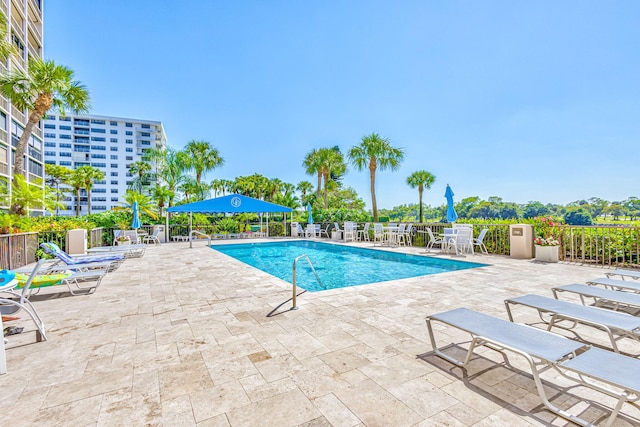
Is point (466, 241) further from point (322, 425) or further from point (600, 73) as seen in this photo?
point (600, 73)

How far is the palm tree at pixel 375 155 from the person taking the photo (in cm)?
2030

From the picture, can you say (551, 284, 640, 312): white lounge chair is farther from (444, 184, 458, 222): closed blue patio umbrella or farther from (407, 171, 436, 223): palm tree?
(407, 171, 436, 223): palm tree

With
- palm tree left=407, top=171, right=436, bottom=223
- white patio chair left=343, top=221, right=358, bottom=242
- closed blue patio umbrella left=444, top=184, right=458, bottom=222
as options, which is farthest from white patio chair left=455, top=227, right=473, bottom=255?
palm tree left=407, top=171, right=436, bottom=223

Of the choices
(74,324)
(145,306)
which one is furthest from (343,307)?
(74,324)

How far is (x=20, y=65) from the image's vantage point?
2091 cm

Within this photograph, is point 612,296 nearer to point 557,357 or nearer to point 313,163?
point 557,357

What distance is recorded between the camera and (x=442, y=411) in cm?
194

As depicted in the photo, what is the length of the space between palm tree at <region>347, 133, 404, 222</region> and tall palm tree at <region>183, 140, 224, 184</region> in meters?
13.1

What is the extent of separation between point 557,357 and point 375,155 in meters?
19.3

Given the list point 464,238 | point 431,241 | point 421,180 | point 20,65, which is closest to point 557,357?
point 464,238

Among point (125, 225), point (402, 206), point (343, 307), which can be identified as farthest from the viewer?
point (402, 206)

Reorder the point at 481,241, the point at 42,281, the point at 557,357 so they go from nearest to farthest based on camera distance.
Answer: the point at 557,357 < the point at 42,281 < the point at 481,241

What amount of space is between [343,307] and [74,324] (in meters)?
3.55

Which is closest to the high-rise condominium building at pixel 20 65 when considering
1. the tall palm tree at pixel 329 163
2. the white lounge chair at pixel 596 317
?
the tall palm tree at pixel 329 163
